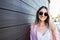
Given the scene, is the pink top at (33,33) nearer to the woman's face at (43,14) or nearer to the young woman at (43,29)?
the young woman at (43,29)

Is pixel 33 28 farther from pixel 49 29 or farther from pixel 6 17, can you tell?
pixel 6 17

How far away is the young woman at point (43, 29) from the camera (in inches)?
61.7

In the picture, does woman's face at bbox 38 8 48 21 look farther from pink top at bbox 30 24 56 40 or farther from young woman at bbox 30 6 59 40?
pink top at bbox 30 24 56 40

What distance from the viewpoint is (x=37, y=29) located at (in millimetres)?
1617

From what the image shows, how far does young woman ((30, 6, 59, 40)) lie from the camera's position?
61.7 inches

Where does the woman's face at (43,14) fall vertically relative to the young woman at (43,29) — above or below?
above

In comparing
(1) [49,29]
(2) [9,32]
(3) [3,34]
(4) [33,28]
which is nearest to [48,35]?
Answer: (1) [49,29]

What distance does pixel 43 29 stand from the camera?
1.63 metres

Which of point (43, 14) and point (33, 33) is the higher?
point (43, 14)

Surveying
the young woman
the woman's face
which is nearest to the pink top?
the young woman

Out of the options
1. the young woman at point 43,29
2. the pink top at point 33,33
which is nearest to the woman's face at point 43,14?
the young woman at point 43,29

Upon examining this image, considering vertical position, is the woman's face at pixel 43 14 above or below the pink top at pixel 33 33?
above

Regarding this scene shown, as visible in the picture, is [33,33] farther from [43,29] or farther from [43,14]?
[43,14]

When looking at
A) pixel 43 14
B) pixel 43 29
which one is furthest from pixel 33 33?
Answer: pixel 43 14
